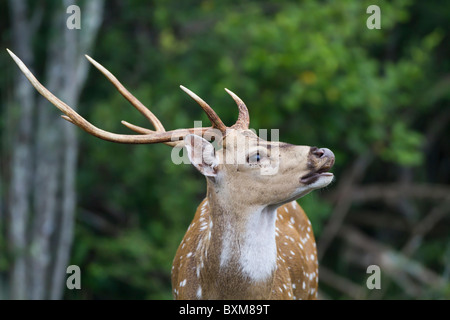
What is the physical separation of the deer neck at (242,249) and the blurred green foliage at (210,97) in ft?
19.0

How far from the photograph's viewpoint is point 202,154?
3.75 metres

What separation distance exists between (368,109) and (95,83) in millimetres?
4475

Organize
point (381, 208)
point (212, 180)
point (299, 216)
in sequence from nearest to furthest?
point (212, 180)
point (299, 216)
point (381, 208)

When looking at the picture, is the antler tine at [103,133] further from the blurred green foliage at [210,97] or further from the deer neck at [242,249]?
the blurred green foliage at [210,97]

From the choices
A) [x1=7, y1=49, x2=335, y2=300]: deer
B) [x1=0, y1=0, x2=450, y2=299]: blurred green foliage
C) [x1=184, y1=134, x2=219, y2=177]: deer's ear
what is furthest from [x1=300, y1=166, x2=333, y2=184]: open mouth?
[x1=0, y1=0, x2=450, y2=299]: blurred green foliage

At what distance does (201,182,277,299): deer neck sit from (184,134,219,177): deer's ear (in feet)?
0.43

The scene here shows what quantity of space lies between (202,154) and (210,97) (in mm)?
6700

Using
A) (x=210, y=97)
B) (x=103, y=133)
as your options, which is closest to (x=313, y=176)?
(x=103, y=133)

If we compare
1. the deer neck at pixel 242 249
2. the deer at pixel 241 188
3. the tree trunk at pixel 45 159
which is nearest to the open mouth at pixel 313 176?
the deer at pixel 241 188

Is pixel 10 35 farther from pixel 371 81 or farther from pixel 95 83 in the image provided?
pixel 371 81

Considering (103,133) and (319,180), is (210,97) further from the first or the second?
(319,180)

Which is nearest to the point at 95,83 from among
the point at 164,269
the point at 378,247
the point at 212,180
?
the point at 164,269

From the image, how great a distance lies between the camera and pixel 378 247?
1141 cm

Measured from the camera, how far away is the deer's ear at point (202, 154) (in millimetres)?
3707
